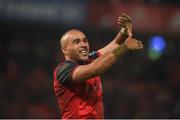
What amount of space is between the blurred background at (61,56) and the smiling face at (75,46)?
380cm

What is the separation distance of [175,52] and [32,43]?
7.68 ft

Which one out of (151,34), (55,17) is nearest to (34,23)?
(55,17)

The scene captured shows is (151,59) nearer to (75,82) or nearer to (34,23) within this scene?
(34,23)

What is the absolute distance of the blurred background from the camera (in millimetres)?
8773

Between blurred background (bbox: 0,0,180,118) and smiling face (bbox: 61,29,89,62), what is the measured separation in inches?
150

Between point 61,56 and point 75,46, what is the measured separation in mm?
4434

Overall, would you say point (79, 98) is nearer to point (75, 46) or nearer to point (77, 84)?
point (77, 84)

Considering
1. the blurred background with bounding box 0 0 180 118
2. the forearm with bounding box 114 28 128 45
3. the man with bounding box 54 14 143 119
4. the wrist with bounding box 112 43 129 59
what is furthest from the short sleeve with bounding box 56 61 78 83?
the blurred background with bounding box 0 0 180 118

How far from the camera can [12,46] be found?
9172mm

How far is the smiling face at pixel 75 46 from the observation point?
15.6 feet

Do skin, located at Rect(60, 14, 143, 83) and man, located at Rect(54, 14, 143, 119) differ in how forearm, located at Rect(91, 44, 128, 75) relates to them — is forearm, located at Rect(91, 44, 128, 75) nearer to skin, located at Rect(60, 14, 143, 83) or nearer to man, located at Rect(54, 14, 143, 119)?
skin, located at Rect(60, 14, 143, 83)

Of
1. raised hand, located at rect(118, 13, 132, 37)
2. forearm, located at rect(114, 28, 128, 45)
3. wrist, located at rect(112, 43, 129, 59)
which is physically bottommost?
wrist, located at rect(112, 43, 129, 59)

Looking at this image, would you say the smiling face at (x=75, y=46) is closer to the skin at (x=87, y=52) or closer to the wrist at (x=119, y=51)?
the skin at (x=87, y=52)

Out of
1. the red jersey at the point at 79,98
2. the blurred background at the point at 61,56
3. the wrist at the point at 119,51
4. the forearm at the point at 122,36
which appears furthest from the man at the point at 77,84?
the blurred background at the point at 61,56
